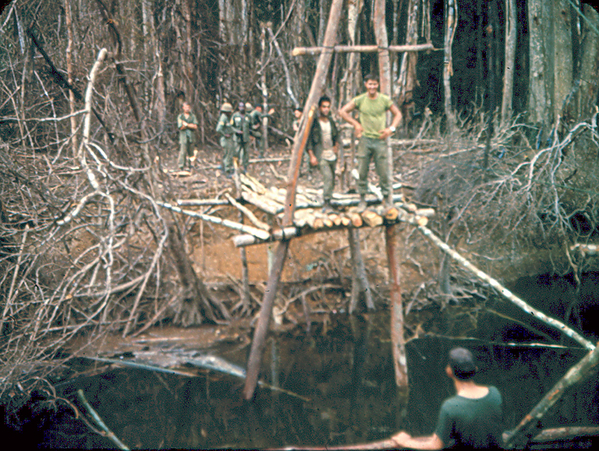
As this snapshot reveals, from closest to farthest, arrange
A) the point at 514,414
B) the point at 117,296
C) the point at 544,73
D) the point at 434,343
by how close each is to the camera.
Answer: the point at 514,414 < the point at 434,343 < the point at 117,296 < the point at 544,73

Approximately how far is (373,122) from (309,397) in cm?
391

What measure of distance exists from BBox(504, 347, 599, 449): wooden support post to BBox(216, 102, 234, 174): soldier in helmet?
633cm

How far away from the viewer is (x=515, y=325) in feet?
24.4

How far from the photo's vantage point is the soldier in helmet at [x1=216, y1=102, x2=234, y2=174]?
26.1 ft

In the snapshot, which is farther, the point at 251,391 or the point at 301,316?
the point at 301,316

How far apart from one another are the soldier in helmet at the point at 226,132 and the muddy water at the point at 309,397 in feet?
12.5

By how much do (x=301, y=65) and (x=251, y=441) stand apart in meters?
8.80

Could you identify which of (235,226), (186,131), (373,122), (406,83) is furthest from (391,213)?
(406,83)

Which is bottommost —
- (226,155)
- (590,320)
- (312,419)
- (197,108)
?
(312,419)

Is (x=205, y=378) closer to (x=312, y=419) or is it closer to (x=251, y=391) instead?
(x=251, y=391)

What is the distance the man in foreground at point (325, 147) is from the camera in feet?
17.1

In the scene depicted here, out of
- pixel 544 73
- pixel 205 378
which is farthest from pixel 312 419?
pixel 544 73

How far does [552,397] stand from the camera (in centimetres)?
348

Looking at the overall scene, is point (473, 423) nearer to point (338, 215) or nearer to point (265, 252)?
point (338, 215)
